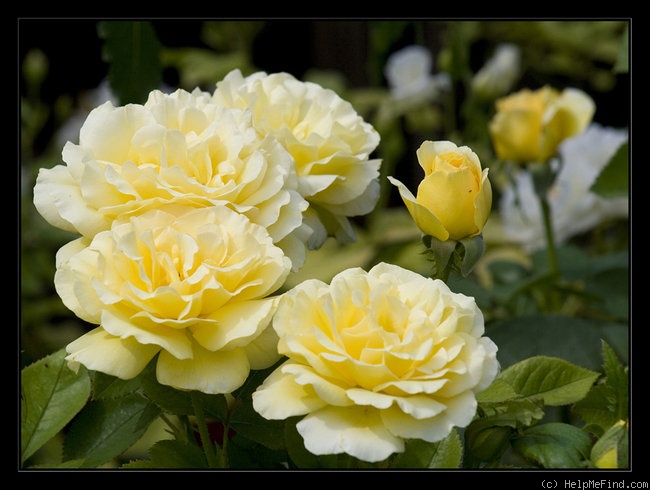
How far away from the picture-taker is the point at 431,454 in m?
0.49

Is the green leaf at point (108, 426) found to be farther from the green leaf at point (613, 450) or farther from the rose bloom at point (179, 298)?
the green leaf at point (613, 450)

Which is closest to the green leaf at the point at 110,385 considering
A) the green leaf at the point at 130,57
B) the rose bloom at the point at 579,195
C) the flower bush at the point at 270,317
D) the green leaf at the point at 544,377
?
the flower bush at the point at 270,317

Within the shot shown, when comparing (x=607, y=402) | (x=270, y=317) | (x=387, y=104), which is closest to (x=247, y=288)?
(x=270, y=317)

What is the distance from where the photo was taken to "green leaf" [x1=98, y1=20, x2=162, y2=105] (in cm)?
87

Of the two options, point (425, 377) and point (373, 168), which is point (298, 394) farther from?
point (373, 168)

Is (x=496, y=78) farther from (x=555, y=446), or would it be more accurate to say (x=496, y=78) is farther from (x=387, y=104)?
(x=555, y=446)

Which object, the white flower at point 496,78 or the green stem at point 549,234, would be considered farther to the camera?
the white flower at point 496,78

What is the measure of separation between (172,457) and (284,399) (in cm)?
11

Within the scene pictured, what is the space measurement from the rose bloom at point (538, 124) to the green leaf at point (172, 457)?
555 mm

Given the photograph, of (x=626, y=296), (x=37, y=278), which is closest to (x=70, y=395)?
(x=626, y=296)

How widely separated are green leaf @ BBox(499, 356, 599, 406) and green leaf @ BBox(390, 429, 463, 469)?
3.4 inches

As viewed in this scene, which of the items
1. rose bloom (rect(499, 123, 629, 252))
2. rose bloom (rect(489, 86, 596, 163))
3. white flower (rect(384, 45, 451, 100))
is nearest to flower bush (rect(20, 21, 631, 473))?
rose bloom (rect(489, 86, 596, 163))

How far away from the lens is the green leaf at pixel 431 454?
0.48 metres

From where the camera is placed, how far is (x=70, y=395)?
570 mm
